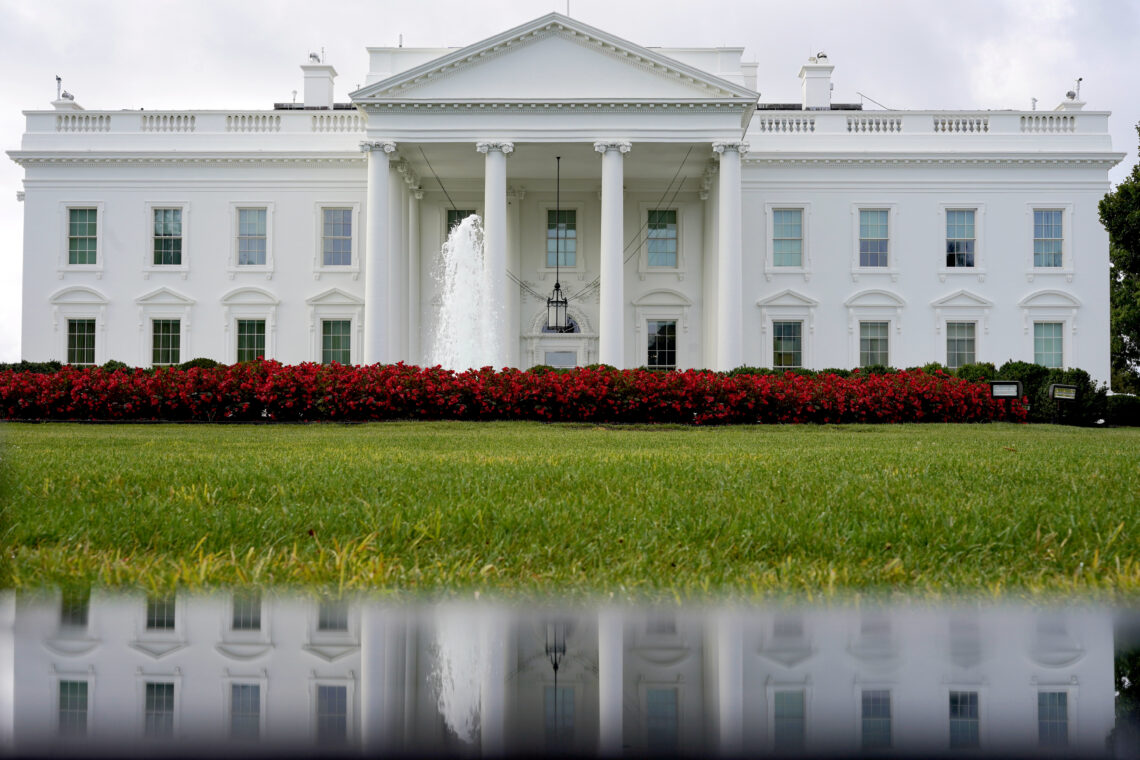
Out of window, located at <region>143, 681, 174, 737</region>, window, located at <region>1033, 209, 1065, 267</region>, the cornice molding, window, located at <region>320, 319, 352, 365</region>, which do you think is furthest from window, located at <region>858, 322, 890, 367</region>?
window, located at <region>143, 681, 174, 737</region>

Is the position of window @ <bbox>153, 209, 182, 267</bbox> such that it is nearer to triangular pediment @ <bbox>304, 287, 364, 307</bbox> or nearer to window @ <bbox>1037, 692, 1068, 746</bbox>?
triangular pediment @ <bbox>304, 287, 364, 307</bbox>

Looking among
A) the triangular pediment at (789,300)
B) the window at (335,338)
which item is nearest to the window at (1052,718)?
the triangular pediment at (789,300)

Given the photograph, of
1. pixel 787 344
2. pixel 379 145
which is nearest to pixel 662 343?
pixel 787 344

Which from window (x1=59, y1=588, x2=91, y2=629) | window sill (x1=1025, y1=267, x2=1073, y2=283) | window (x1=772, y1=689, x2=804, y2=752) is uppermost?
window sill (x1=1025, y1=267, x2=1073, y2=283)

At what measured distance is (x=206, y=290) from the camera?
104 ft

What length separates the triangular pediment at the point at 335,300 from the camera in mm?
31641

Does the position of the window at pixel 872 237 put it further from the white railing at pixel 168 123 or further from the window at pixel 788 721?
the window at pixel 788 721

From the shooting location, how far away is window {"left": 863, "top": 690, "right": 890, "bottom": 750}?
1.76 meters

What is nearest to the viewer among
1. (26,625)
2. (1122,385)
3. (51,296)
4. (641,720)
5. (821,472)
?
(641,720)

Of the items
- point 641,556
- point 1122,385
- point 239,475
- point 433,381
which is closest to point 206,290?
point 433,381

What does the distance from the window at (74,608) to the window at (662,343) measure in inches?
1169

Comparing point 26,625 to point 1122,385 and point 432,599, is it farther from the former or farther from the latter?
point 1122,385

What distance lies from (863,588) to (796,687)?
1376 millimetres

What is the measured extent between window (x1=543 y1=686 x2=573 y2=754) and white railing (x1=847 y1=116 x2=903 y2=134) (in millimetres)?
33337
